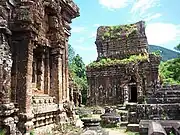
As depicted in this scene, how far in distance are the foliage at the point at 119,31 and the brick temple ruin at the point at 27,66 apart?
83.2 ft

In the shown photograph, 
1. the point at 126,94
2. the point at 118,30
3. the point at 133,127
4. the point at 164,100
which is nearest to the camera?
the point at 133,127

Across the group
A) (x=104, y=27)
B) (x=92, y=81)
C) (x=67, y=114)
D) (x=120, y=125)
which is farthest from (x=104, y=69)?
(x=67, y=114)

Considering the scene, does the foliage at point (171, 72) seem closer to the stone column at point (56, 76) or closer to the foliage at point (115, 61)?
the foliage at point (115, 61)

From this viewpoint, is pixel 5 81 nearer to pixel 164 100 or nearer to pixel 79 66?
pixel 164 100

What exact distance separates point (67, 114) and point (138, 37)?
80.4ft

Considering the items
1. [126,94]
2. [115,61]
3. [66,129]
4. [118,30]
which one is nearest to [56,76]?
[66,129]

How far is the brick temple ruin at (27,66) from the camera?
7.29 metres

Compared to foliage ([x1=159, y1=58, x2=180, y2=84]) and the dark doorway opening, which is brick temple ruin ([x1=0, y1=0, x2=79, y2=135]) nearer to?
the dark doorway opening

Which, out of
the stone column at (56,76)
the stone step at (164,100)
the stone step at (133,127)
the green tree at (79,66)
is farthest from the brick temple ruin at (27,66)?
the green tree at (79,66)

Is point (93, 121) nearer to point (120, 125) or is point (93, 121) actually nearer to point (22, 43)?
point (22, 43)

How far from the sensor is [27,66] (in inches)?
314

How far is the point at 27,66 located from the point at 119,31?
29175 mm

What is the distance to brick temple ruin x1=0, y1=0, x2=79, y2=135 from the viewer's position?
287 inches

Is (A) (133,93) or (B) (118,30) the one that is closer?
(A) (133,93)
